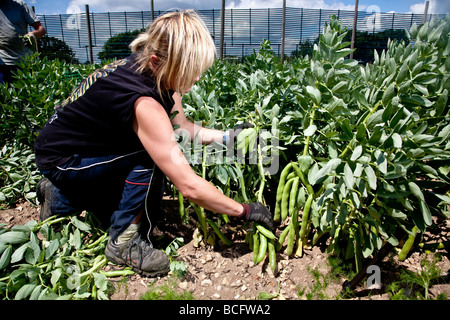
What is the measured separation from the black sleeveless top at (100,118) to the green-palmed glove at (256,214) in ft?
2.11

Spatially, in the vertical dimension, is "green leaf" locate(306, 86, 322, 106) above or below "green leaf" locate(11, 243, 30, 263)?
above

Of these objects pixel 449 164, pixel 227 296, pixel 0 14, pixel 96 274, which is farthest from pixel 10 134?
pixel 449 164

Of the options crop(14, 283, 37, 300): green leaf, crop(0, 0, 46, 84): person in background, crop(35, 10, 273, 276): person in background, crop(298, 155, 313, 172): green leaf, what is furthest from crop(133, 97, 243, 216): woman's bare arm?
crop(0, 0, 46, 84): person in background

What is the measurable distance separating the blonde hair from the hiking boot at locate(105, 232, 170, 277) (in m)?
0.84

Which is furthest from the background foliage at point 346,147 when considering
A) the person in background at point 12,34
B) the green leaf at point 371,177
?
the person in background at point 12,34

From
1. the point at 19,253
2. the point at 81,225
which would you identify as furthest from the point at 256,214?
the point at 19,253

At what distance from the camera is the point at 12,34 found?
3.38 meters

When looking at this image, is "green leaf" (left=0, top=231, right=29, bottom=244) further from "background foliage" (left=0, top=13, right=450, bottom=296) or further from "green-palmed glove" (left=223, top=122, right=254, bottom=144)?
"green-palmed glove" (left=223, top=122, right=254, bottom=144)

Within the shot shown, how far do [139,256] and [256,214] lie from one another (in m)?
0.68

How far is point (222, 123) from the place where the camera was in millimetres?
1788

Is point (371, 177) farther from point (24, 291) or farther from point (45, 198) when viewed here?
point (45, 198)

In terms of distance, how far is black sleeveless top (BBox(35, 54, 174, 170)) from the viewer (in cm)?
147

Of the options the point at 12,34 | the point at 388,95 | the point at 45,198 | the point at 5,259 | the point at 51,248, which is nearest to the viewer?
the point at 388,95

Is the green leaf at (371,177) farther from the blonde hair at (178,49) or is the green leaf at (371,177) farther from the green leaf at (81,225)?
the green leaf at (81,225)
